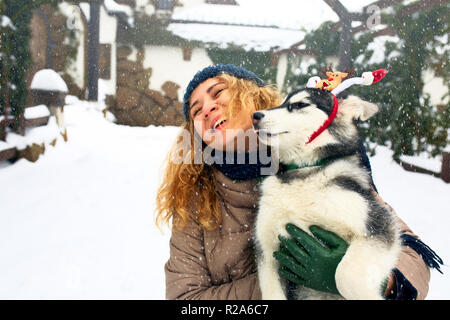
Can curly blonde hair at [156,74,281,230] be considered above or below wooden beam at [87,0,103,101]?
below

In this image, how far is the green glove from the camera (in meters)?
1.30

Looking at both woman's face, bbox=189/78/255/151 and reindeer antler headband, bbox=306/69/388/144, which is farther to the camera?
woman's face, bbox=189/78/255/151

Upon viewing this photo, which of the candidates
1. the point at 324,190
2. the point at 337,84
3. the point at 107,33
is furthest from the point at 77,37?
the point at 324,190

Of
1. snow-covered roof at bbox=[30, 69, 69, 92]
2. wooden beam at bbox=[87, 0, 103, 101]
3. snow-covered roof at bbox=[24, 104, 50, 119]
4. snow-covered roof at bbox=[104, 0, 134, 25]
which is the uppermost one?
snow-covered roof at bbox=[104, 0, 134, 25]

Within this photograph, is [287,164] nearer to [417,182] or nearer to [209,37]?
[417,182]

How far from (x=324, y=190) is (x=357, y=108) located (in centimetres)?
39

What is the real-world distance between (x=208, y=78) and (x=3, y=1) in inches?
218

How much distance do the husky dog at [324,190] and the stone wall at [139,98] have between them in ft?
37.3

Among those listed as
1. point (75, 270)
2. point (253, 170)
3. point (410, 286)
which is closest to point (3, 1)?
point (75, 270)

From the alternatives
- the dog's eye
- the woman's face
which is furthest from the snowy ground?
the dog's eye

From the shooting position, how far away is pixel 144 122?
12.9 meters

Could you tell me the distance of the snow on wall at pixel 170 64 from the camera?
12.6 meters

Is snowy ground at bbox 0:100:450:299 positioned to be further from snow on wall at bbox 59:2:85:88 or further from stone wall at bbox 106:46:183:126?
stone wall at bbox 106:46:183:126

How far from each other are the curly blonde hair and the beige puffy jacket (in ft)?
0.20
